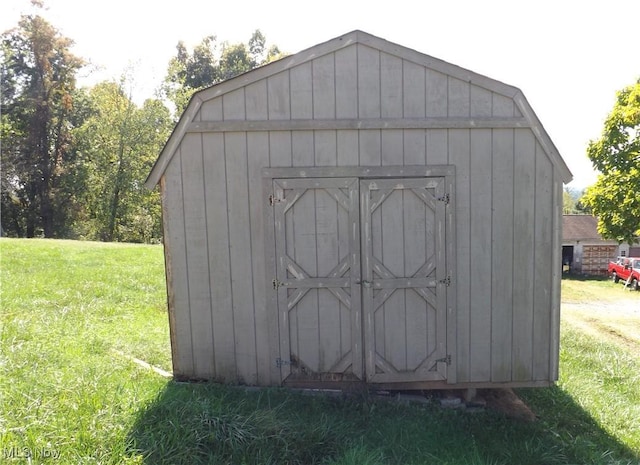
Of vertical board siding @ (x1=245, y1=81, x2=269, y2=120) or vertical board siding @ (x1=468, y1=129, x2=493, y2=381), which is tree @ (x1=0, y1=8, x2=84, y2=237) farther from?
vertical board siding @ (x1=468, y1=129, x2=493, y2=381)

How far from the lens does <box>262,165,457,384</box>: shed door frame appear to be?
4.29 m

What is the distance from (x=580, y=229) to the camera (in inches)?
1515

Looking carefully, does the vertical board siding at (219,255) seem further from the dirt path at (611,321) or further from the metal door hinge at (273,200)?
the dirt path at (611,321)

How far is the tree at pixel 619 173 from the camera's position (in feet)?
60.8

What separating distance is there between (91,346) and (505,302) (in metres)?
4.47

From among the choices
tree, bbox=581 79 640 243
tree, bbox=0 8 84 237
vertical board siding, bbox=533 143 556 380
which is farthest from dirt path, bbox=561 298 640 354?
tree, bbox=0 8 84 237

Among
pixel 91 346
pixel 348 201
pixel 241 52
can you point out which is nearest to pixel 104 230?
pixel 241 52

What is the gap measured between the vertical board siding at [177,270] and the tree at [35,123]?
2798 cm

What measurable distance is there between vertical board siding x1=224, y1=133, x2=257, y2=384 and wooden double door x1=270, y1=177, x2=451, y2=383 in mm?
269

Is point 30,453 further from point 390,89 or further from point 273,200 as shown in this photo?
point 390,89

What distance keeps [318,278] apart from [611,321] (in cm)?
1138

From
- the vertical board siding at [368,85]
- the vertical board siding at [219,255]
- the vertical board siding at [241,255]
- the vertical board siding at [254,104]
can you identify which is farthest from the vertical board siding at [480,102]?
the vertical board siding at [219,255]

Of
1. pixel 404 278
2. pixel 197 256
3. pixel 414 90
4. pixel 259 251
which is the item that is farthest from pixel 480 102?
pixel 197 256

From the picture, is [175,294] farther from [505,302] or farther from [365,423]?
[505,302]
